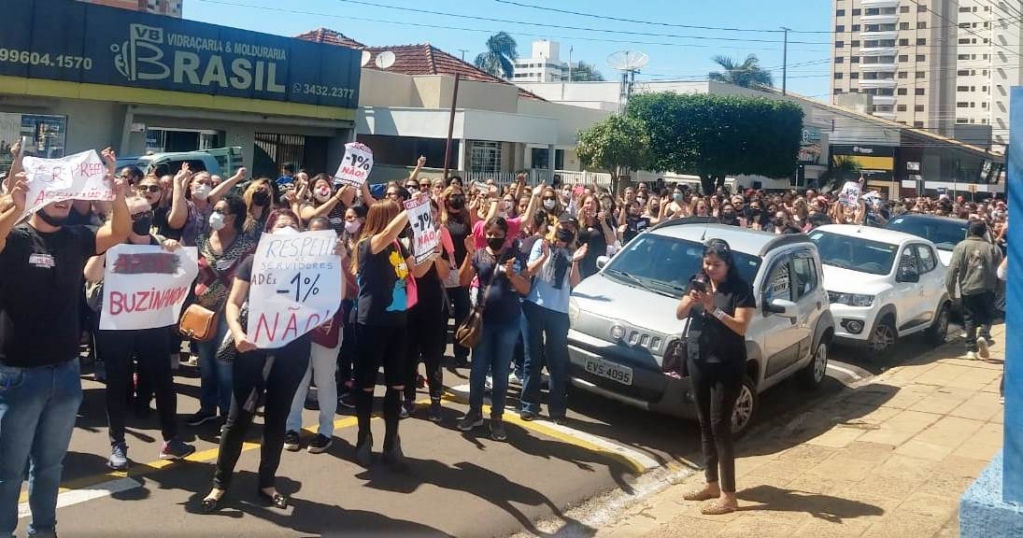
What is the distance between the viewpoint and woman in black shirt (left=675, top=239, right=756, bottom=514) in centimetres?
592

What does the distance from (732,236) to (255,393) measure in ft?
17.8

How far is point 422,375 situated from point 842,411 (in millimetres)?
4128

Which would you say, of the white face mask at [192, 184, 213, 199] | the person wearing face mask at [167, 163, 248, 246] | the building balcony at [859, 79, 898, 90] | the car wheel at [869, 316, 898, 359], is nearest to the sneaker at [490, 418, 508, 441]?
the person wearing face mask at [167, 163, 248, 246]

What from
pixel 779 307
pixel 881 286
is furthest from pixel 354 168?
pixel 881 286

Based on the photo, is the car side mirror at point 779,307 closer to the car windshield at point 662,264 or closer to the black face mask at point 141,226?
the car windshield at point 662,264

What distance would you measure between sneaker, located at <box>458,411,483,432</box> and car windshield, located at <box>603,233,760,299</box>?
212cm

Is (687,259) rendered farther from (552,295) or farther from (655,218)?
(655,218)

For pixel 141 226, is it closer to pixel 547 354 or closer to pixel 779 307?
pixel 547 354

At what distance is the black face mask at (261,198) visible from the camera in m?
7.50

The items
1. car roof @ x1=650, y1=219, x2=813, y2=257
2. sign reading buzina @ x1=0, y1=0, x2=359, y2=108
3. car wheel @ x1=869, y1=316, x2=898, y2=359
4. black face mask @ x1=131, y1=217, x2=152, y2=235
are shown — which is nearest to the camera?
black face mask @ x1=131, y1=217, x2=152, y2=235

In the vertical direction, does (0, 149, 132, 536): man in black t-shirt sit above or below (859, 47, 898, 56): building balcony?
below

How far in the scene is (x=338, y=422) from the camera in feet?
24.2

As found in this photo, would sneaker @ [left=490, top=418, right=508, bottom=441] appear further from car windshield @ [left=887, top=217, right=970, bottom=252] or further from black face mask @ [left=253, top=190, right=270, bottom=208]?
car windshield @ [left=887, top=217, right=970, bottom=252]

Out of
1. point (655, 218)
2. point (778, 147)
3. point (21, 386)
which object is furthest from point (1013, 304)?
point (778, 147)
